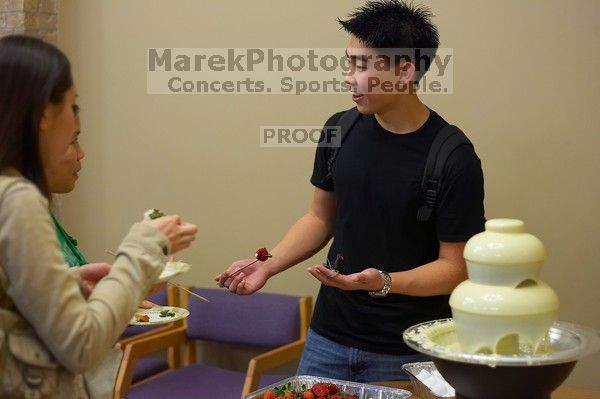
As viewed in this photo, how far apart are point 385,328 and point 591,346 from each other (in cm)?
105

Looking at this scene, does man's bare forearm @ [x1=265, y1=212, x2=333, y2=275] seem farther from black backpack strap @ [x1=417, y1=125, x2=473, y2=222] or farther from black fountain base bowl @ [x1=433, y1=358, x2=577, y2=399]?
black fountain base bowl @ [x1=433, y1=358, x2=577, y2=399]

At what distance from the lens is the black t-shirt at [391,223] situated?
2.81m

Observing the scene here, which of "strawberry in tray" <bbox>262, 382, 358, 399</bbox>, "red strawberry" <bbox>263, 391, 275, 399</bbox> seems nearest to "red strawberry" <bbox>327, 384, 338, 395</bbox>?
"strawberry in tray" <bbox>262, 382, 358, 399</bbox>

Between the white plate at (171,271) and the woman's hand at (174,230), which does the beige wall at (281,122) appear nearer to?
the white plate at (171,271)

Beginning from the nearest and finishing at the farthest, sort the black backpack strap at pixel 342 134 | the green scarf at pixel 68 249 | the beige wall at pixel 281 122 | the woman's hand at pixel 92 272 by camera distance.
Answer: the woman's hand at pixel 92 272
the green scarf at pixel 68 249
the black backpack strap at pixel 342 134
the beige wall at pixel 281 122

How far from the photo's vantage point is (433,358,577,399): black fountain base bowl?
6.00 ft

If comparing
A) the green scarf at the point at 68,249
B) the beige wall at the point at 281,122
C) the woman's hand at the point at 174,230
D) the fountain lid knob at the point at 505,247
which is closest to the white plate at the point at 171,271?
the woman's hand at the point at 174,230

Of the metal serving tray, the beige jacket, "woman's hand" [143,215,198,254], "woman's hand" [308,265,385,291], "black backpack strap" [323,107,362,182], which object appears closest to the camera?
the beige jacket

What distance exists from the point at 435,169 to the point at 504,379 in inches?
43.2

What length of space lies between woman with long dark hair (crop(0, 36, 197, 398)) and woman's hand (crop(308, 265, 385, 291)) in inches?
35.2

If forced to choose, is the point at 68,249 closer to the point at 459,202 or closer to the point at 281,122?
the point at 459,202

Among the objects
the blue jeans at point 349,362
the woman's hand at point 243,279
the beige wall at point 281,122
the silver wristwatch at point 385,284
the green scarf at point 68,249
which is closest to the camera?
the green scarf at point 68,249

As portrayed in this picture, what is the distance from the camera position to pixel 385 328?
288 centimetres

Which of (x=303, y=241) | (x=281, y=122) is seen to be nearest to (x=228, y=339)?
(x=281, y=122)
